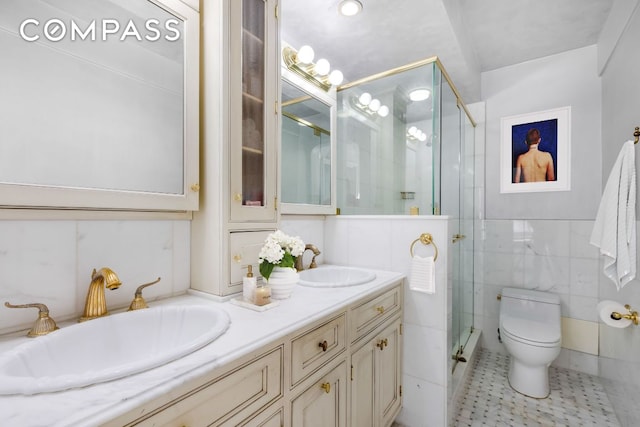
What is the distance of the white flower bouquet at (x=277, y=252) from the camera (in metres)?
1.13

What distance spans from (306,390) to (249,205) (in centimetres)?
75

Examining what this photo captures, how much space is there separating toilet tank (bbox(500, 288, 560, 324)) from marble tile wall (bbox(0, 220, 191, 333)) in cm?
245

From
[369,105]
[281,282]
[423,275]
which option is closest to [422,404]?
[423,275]

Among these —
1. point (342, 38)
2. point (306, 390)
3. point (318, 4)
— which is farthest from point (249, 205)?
point (342, 38)

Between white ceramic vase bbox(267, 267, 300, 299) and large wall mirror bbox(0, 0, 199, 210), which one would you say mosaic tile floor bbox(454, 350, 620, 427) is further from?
large wall mirror bbox(0, 0, 199, 210)

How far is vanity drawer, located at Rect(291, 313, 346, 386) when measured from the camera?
0.90 meters

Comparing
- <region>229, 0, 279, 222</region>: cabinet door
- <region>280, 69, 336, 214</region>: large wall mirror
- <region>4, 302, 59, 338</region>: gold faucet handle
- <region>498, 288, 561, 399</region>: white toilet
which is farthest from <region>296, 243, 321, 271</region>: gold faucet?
<region>498, 288, 561, 399</region>: white toilet

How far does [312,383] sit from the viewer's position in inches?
37.9

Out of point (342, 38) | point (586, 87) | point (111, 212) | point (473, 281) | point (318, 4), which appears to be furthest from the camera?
point (473, 281)

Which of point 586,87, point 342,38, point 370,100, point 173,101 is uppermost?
point 342,38

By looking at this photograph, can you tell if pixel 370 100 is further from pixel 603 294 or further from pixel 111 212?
pixel 603 294

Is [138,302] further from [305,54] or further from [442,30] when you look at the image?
[442,30]

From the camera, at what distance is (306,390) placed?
94 centimetres

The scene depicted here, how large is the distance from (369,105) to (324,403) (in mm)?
1773
